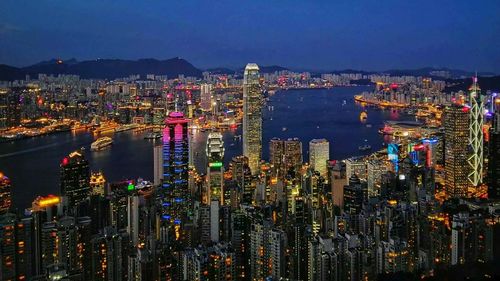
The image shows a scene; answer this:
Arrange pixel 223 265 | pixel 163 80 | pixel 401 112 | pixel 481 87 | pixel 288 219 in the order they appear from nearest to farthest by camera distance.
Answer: pixel 223 265 → pixel 288 219 → pixel 481 87 → pixel 163 80 → pixel 401 112

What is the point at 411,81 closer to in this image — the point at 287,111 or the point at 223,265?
the point at 287,111

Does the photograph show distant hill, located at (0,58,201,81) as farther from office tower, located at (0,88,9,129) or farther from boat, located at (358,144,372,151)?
boat, located at (358,144,372,151)

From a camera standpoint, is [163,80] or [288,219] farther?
[163,80]

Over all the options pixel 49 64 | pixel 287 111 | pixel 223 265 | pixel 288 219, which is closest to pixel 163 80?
pixel 287 111

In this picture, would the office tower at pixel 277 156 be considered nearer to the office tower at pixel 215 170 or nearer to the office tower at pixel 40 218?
the office tower at pixel 215 170

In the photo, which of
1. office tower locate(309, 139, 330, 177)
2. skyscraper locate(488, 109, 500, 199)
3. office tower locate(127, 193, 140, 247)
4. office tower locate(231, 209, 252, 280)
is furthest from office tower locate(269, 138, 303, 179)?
office tower locate(231, 209, 252, 280)

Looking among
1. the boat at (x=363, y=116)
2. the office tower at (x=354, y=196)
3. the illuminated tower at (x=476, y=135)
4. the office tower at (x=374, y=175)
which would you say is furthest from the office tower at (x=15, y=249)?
the boat at (x=363, y=116)
